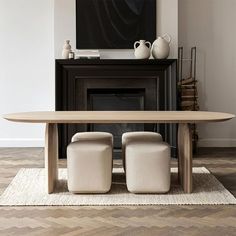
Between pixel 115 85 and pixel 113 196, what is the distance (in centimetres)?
212

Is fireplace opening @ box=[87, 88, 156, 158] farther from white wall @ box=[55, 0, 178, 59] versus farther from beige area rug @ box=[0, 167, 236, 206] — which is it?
beige area rug @ box=[0, 167, 236, 206]

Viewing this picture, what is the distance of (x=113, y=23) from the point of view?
5.62m

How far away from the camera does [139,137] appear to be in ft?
13.5

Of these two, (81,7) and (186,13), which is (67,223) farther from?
(186,13)

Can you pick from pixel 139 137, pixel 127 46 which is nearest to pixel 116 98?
pixel 127 46

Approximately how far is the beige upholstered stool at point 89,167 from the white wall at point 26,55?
249 cm

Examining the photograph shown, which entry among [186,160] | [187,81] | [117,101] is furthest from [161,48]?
[186,160]

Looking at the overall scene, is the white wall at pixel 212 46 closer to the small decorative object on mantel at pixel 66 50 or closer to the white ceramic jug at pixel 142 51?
the white ceramic jug at pixel 142 51

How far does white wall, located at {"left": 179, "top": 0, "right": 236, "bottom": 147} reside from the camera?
603 cm

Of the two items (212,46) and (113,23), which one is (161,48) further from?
(212,46)

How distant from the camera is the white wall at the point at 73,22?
558 centimetres

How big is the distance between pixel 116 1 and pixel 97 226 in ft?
10.8

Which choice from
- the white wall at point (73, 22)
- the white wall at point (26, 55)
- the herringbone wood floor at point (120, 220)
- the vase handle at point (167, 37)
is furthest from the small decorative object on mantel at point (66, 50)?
the herringbone wood floor at point (120, 220)

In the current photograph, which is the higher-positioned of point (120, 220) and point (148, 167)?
point (148, 167)
